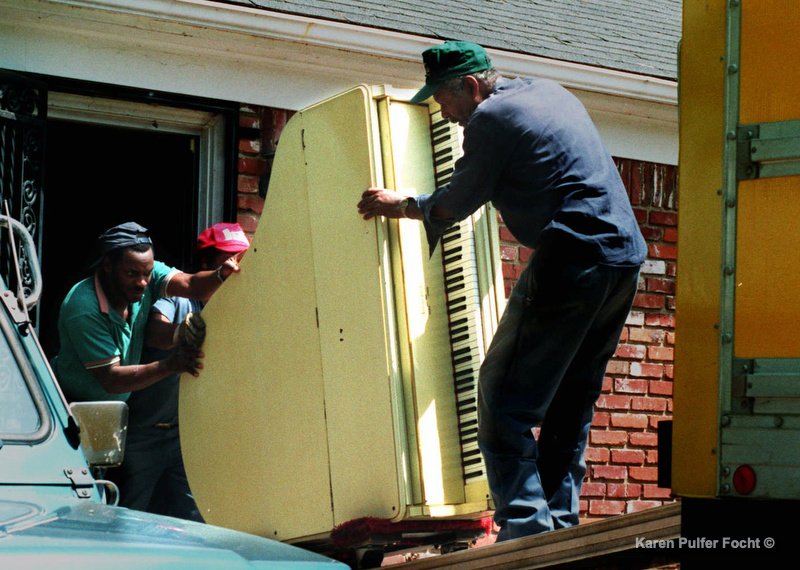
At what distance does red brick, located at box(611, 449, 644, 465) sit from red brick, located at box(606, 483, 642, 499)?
133 mm

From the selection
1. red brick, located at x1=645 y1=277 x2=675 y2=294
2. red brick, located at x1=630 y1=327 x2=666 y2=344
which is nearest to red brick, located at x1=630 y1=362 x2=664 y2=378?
red brick, located at x1=630 y1=327 x2=666 y2=344

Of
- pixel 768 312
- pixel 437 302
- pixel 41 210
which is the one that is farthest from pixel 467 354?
pixel 41 210

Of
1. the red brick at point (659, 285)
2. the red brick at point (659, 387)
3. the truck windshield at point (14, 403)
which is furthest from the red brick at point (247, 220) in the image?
the truck windshield at point (14, 403)

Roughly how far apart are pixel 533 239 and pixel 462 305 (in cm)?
35

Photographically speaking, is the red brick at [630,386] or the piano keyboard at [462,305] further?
the red brick at [630,386]

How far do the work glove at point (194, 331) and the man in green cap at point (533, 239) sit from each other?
2.93 feet

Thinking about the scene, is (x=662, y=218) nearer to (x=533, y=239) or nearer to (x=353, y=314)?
(x=533, y=239)

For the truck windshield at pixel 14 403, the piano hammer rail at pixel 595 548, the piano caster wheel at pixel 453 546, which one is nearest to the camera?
the truck windshield at pixel 14 403

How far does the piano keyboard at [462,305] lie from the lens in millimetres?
4770

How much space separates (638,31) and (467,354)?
15.9ft

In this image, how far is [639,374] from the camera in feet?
27.7

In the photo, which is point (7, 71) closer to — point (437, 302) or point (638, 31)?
point (437, 302)

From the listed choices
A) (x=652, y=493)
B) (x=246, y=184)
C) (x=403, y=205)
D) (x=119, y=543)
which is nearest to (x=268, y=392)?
(x=403, y=205)

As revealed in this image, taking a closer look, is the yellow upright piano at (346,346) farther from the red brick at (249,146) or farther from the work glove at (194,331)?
the red brick at (249,146)
